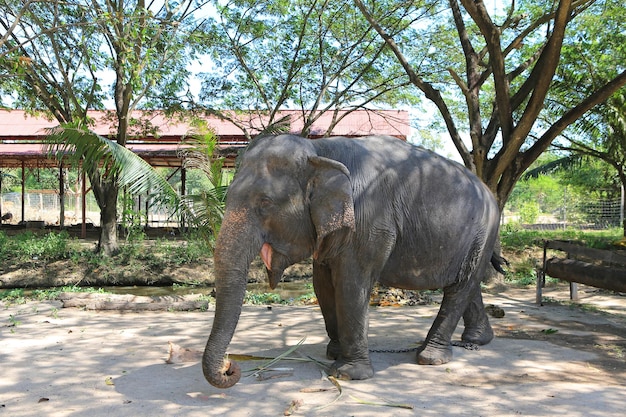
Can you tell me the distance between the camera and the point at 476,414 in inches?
173

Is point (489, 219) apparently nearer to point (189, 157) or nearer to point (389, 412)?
point (389, 412)

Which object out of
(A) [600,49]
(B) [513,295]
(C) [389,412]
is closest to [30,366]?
(C) [389,412]

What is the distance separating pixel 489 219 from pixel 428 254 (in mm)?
891

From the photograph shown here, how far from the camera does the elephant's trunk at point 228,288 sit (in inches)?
169

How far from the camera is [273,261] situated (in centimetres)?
502

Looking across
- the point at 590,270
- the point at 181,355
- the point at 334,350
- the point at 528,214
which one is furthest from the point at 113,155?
the point at 528,214

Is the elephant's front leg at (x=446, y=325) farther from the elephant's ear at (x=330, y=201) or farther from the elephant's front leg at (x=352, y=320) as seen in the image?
the elephant's ear at (x=330, y=201)

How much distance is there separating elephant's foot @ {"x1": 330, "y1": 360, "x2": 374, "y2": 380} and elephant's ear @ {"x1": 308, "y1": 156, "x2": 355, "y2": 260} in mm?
1096

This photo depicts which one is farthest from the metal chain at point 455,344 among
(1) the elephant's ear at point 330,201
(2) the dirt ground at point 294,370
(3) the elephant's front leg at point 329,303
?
(1) the elephant's ear at point 330,201

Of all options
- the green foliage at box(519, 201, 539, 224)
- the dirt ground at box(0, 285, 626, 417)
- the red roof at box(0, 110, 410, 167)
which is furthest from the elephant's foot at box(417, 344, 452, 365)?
the green foliage at box(519, 201, 539, 224)

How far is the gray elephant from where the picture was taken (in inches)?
185

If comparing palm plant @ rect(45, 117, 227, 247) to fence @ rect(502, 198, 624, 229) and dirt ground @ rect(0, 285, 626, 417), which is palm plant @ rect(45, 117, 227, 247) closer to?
dirt ground @ rect(0, 285, 626, 417)

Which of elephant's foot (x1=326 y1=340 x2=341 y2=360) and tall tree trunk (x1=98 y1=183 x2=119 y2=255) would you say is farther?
tall tree trunk (x1=98 y1=183 x2=119 y2=255)

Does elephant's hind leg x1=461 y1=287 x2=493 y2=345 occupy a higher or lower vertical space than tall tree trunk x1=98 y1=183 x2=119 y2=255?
lower
